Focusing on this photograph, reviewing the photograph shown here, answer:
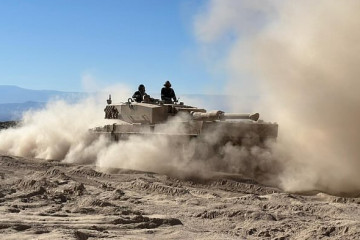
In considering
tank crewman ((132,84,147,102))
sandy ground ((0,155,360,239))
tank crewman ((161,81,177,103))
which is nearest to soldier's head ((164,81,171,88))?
tank crewman ((161,81,177,103))

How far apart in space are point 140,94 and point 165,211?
978 cm

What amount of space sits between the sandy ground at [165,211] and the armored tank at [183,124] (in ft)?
4.26

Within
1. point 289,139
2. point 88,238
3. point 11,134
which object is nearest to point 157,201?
point 88,238

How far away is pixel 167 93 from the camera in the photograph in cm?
1697

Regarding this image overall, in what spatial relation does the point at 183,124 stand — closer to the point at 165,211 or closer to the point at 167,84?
the point at 167,84

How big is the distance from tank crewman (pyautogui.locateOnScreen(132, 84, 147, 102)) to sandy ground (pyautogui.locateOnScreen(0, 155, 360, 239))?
575 centimetres

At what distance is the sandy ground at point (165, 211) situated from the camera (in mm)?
6078

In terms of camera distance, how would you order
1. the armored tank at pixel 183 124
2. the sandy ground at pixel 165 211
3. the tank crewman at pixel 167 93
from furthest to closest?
the tank crewman at pixel 167 93 → the armored tank at pixel 183 124 → the sandy ground at pixel 165 211

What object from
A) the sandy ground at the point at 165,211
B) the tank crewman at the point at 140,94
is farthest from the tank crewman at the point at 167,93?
the sandy ground at the point at 165,211

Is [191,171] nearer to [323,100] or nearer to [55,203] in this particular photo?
[323,100]

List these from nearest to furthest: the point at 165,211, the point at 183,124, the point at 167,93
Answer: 1. the point at 165,211
2. the point at 183,124
3. the point at 167,93

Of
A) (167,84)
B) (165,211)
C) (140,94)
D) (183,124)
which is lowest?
(165,211)

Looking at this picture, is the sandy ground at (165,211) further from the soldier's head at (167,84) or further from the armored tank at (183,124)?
the soldier's head at (167,84)

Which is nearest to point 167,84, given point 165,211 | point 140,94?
point 140,94
